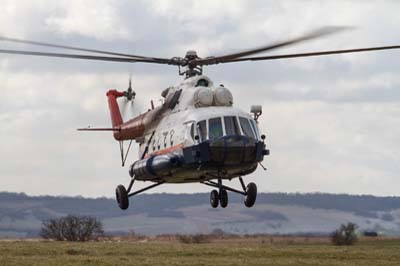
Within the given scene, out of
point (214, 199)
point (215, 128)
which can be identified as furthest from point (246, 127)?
point (214, 199)

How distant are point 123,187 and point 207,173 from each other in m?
7.68

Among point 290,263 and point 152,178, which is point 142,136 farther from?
point 290,263

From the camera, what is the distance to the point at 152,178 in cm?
3825

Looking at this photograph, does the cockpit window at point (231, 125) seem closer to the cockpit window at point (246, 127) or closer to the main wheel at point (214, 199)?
the cockpit window at point (246, 127)

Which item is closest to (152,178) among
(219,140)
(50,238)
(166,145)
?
(166,145)

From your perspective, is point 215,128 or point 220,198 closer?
point 215,128

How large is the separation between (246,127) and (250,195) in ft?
9.31

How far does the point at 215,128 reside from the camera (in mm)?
34438

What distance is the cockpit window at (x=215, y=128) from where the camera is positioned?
112ft

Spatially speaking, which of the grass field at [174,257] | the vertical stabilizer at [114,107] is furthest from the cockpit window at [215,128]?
the grass field at [174,257]

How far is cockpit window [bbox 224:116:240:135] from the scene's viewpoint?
34.3 meters

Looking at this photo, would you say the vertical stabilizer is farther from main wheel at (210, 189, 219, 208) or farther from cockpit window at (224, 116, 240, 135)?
cockpit window at (224, 116, 240, 135)

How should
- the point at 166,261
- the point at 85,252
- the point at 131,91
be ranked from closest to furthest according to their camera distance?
1. the point at 131,91
2. the point at 166,261
3. the point at 85,252

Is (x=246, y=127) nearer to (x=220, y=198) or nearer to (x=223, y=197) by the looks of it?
(x=223, y=197)
